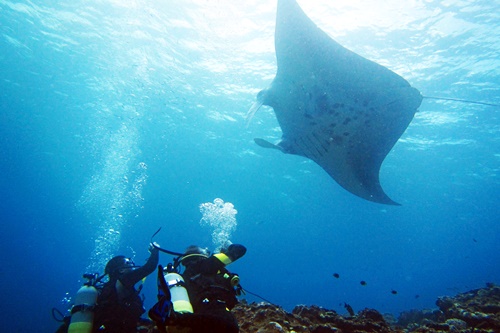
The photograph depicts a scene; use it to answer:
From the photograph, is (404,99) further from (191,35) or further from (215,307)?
(191,35)

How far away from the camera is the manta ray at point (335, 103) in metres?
4.75

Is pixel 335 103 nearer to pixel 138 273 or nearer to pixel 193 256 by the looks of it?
pixel 193 256

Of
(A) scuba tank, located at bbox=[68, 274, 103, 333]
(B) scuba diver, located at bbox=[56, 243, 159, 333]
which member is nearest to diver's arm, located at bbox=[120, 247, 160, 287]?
(B) scuba diver, located at bbox=[56, 243, 159, 333]

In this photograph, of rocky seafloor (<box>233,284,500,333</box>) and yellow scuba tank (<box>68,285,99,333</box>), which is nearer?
yellow scuba tank (<box>68,285,99,333</box>)

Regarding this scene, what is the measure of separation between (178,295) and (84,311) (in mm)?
2319

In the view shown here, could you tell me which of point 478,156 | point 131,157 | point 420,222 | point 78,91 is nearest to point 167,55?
point 78,91

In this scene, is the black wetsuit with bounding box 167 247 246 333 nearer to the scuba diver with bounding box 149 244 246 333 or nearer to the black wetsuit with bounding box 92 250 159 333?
the scuba diver with bounding box 149 244 246 333

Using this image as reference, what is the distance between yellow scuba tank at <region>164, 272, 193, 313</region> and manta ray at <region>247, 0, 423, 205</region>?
289cm

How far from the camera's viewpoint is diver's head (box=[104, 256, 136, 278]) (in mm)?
4836

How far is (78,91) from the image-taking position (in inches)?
902

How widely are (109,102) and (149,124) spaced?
3.85m

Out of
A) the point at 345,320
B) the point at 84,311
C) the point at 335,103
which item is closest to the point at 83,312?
the point at 84,311

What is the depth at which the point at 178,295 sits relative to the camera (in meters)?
2.87

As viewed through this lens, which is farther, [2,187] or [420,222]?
[2,187]
